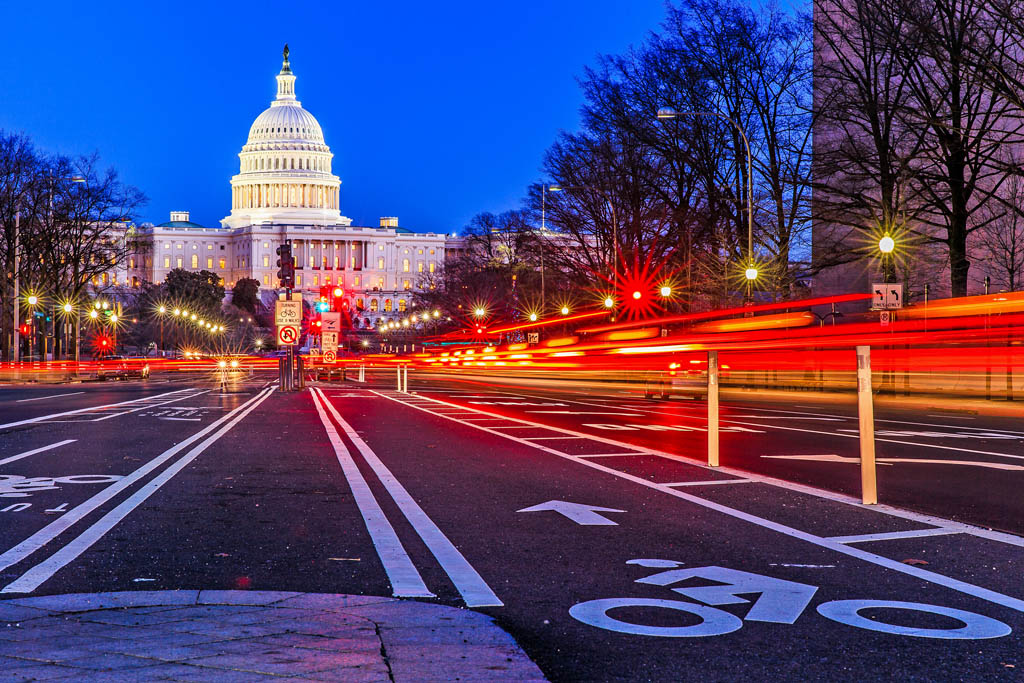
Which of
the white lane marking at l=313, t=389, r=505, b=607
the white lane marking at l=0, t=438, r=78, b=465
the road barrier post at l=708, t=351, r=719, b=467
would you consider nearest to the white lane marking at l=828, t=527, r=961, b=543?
the white lane marking at l=313, t=389, r=505, b=607

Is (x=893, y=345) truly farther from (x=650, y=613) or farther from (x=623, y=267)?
(x=623, y=267)

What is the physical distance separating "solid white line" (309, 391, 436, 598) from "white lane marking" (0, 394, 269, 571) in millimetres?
2091

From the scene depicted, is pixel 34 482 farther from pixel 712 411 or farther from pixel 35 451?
pixel 712 411

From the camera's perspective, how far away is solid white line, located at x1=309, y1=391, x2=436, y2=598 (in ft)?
21.3

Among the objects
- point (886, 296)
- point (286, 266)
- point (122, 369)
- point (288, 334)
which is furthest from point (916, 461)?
point (122, 369)

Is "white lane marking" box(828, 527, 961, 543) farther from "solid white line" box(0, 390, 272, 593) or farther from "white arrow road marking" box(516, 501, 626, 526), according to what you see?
"solid white line" box(0, 390, 272, 593)

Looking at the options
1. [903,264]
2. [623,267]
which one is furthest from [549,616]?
[623,267]

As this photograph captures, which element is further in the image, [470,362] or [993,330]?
[470,362]

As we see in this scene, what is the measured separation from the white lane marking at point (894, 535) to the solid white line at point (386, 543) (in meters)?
2.95

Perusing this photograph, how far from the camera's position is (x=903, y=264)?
4019 cm

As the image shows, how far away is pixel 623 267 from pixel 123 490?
52.0 metres

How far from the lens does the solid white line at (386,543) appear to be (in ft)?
21.3

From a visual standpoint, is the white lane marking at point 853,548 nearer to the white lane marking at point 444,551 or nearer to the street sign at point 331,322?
the white lane marking at point 444,551

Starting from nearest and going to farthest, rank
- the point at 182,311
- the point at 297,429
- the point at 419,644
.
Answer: the point at 419,644
the point at 297,429
the point at 182,311
